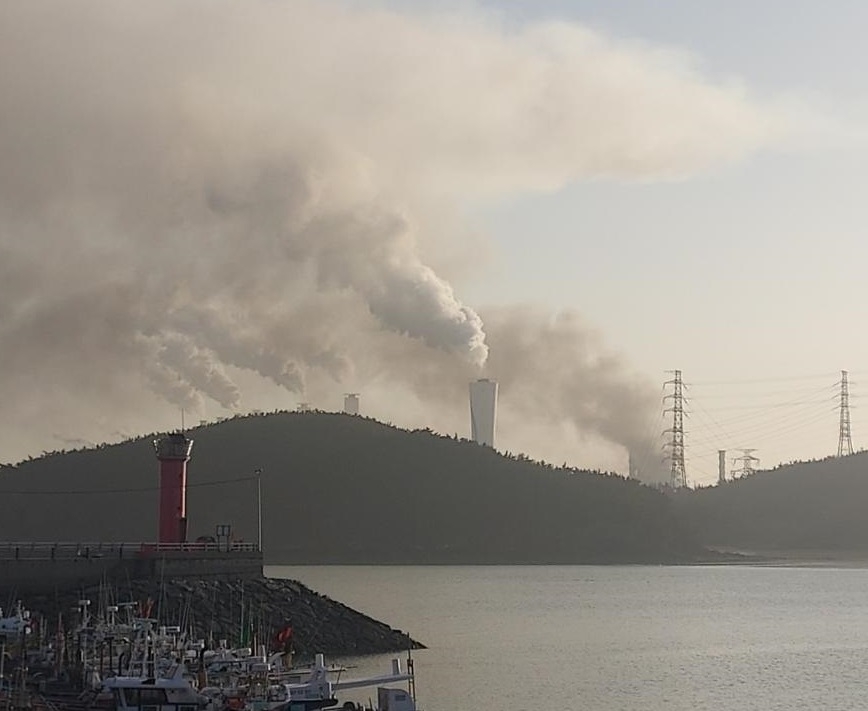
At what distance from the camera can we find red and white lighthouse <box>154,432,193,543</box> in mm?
86625

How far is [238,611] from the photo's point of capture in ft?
273

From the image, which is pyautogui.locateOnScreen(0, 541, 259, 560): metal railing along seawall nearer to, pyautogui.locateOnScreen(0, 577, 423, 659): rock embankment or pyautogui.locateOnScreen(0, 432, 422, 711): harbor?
pyautogui.locateOnScreen(0, 432, 422, 711): harbor

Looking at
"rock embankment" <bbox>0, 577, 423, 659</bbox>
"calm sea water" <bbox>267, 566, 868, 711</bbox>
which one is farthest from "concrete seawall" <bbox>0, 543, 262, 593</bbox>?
"calm sea water" <bbox>267, 566, 868, 711</bbox>

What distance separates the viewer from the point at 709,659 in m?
95.3

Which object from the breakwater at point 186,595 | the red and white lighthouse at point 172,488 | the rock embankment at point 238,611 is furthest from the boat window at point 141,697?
the red and white lighthouse at point 172,488

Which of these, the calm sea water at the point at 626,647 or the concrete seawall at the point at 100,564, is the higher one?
the concrete seawall at the point at 100,564

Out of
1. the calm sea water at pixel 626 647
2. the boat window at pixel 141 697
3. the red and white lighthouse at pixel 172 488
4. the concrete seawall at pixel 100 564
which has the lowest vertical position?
the calm sea water at pixel 626 647

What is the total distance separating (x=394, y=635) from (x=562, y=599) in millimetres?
66410

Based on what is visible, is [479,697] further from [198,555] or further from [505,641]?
[505,641]

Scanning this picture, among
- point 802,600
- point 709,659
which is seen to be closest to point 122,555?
point 709,659

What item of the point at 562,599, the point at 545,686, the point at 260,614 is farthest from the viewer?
the point at 562,599

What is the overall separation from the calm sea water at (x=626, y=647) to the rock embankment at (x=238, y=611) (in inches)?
134

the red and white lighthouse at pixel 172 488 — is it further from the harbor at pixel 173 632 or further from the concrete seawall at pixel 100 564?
the concrete seawall at pixel 100 564

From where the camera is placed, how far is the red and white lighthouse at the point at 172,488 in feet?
284
